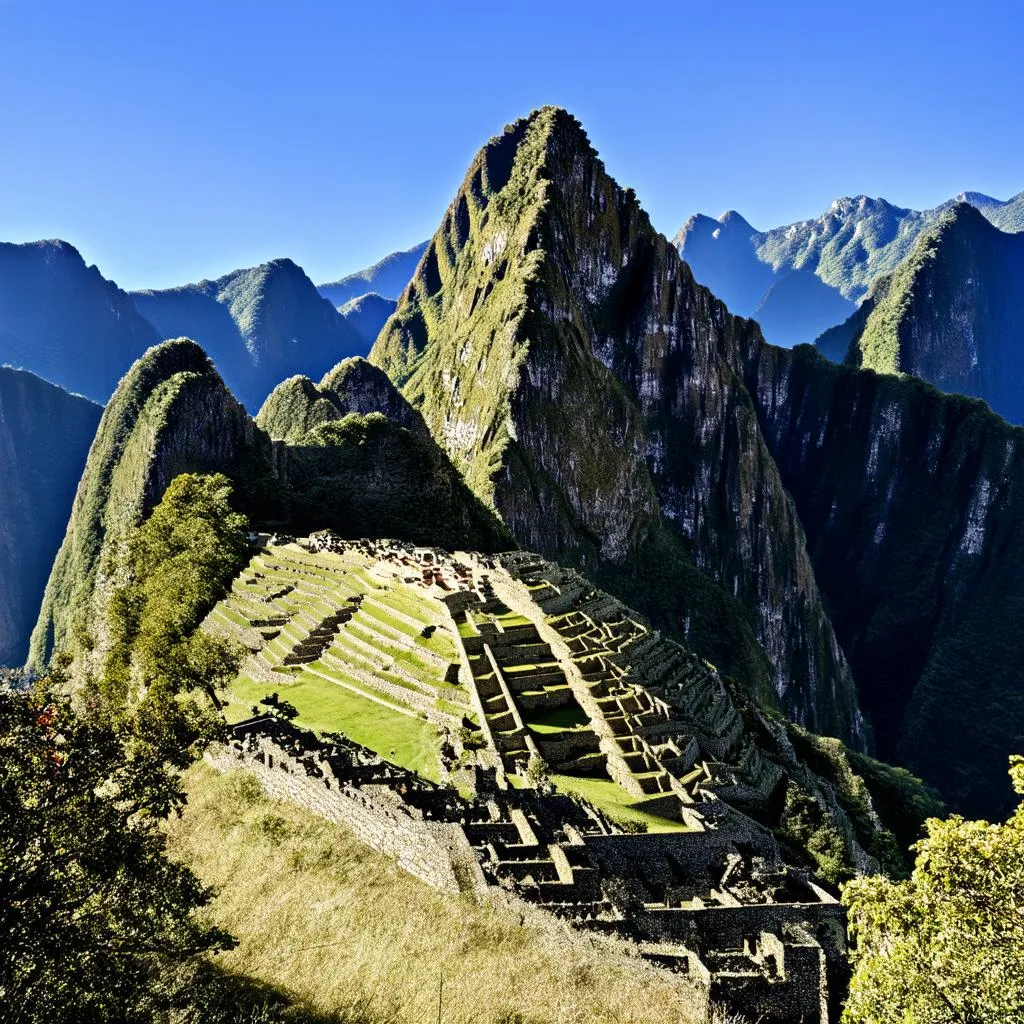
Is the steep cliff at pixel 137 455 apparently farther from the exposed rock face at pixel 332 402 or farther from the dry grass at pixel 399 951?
the dry grass at pixel 399 951

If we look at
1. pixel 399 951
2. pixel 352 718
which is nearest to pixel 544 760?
pixel 352 718

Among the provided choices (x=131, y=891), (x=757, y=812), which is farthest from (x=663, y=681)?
(x=131, y=891)

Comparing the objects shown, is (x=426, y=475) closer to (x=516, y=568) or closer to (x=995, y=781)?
(x=516, y=568)

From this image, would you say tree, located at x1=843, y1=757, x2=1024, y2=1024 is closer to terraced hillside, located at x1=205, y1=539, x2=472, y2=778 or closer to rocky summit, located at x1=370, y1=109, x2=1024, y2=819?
terraced hillside, located at x1=205, y1=539, x2=472, y2=778

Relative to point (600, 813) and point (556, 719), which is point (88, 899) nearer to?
point (600, 813)

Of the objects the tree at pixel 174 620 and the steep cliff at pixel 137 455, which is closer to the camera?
the tree at pixel 174 620

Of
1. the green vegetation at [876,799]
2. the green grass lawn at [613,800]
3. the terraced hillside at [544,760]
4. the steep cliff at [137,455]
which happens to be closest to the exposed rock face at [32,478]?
the steep cliff at [137,455]

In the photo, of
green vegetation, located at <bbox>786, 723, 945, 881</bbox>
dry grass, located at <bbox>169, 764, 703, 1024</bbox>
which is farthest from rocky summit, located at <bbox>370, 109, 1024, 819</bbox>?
dry grass, located at <bbox>169, 764, 703, 1024</bbox>
